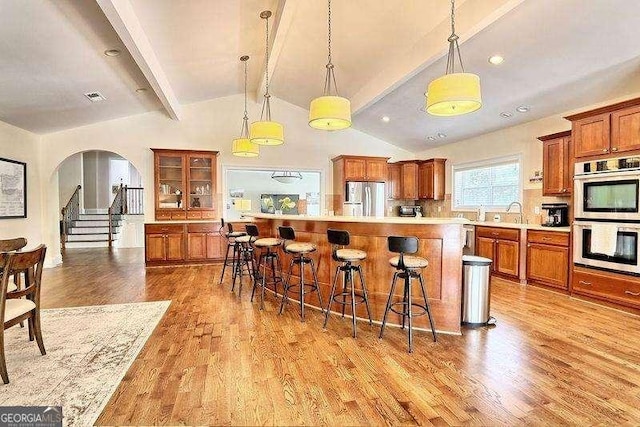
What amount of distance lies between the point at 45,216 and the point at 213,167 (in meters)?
3.12

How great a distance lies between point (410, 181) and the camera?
7512mm

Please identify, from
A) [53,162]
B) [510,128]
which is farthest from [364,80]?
[53,162]

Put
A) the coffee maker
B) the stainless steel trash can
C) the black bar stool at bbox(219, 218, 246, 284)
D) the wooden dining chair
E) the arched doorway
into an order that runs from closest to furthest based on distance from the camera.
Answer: the wooden dining chair
the stainless steel trash can
the coffee maker
the black bar stool at bbox(219, 218, 246, 284)
the arched doorway

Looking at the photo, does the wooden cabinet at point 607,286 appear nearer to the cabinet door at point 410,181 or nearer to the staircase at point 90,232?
the cabinet door at point 410,181

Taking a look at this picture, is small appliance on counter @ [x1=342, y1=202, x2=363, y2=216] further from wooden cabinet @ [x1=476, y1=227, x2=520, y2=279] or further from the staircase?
the staircase

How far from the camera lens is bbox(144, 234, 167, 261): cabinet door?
20.6 feet

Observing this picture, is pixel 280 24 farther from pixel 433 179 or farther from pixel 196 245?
pixel 433 179

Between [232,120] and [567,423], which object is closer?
[567,423]

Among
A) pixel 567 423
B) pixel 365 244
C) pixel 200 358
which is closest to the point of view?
pixel 567 423

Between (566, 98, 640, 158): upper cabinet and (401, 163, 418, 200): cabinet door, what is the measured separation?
345 centimetres

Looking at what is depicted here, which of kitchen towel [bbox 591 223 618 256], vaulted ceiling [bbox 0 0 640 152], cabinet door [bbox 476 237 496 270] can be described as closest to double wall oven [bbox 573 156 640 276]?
kitchen towel [bbox 591 223 618 256]

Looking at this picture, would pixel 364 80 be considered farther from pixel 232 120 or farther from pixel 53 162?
pixel 53 162

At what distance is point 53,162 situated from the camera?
6.07 m

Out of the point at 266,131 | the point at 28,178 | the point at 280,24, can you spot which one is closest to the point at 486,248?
the point at 266,131
